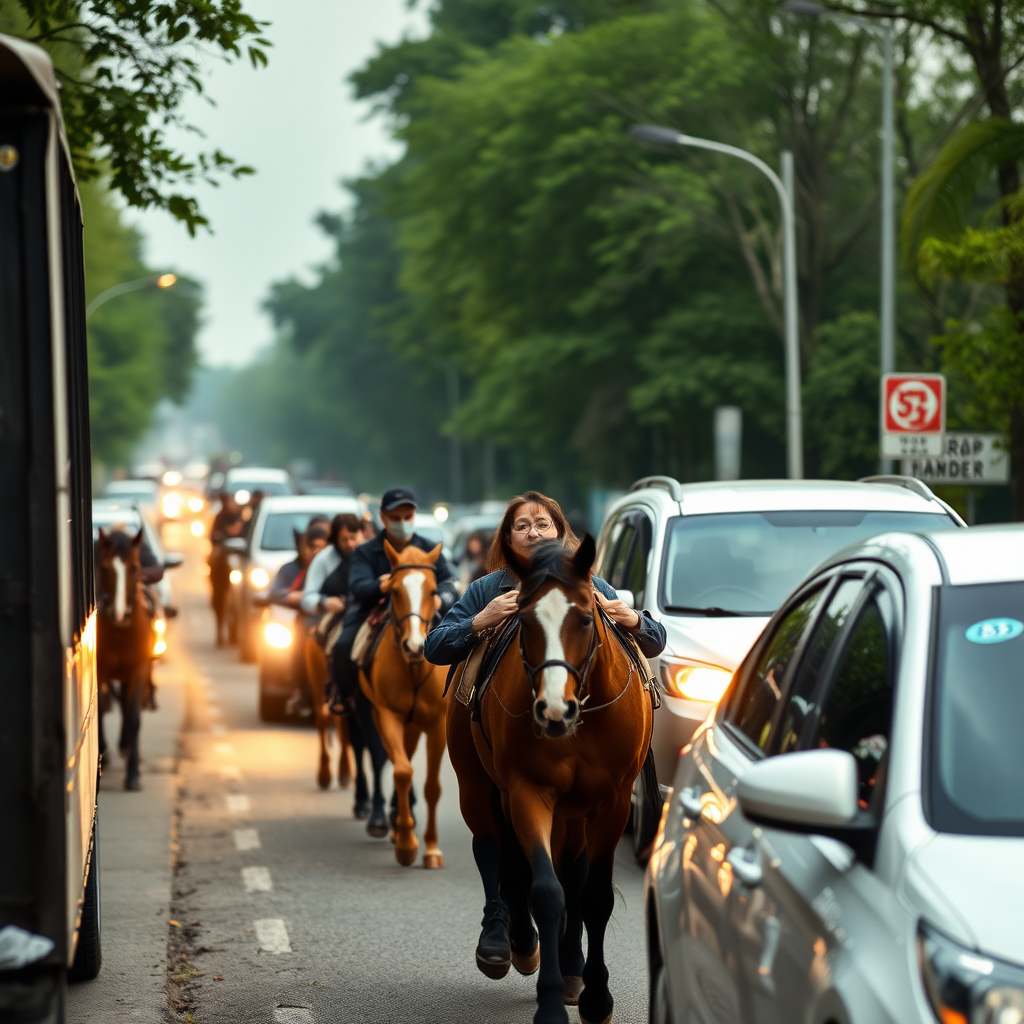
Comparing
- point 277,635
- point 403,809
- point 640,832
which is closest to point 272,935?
point 403,809

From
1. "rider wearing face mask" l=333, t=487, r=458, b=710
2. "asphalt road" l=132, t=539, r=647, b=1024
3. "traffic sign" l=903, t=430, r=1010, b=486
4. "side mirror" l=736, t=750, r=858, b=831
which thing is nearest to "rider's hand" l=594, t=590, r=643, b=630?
"asphalt road" l=132, t=539, r=647, b=1024

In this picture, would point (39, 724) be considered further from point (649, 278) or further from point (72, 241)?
point (649, 278)

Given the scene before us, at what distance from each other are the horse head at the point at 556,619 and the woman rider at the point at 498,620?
0.70m

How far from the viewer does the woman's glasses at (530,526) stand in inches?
273

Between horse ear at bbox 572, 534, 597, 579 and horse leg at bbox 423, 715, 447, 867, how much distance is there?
455cm

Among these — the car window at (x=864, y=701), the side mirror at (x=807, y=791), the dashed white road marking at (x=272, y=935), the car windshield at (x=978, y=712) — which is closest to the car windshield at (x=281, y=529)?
the dashed white road marking at (x=272, y=935)

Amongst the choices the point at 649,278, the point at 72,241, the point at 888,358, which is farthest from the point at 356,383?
the point at 72,241

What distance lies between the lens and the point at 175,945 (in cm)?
826

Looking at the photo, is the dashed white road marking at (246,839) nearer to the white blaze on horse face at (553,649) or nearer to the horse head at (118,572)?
the horse head at (118,572)

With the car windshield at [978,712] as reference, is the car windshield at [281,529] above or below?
below

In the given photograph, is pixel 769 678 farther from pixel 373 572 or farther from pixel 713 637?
pixel 373 572

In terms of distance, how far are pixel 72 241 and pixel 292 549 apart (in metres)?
16.3

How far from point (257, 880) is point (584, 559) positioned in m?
4.81

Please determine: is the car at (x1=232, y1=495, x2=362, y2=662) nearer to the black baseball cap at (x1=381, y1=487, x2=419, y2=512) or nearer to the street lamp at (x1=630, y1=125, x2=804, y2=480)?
the street lamp at (x1=630, y1=125, x2=804, y2=480)
